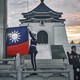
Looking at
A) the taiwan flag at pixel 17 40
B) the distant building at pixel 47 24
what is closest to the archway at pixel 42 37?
the distant building at pixel 47 24

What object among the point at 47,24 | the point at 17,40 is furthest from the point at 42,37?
the point at 17,40

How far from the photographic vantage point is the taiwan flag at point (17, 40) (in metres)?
9.75

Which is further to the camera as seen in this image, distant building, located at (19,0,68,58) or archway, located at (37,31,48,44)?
distant building, located at (19,0,68,58)

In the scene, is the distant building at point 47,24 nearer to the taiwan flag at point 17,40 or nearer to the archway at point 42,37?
the archway at point 42,37

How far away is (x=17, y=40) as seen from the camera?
988 centimetres

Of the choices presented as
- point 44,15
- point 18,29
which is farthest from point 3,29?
point 44,15

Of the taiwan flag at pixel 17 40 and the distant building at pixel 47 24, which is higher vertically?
the distant building at pixel 47 24

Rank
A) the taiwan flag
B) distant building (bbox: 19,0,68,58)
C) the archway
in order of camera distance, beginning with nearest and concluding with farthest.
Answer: the taiwan flag → the archway → distant building (bbox: 19,0,68,58)

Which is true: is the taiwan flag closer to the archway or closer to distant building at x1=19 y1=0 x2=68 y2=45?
the archway

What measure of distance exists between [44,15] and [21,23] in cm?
322

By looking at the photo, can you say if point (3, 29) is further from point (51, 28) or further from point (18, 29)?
point (51, 28)

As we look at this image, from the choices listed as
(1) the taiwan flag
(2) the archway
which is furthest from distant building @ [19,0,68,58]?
(1) the taiwan flag

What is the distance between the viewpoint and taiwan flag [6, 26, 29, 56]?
32.0ft

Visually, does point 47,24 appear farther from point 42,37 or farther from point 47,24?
point 42,37
